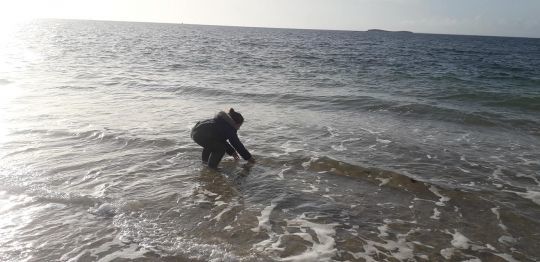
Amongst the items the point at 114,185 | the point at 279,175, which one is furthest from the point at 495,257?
the point at 114,185

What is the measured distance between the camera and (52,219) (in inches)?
257

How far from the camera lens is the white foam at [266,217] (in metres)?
6.50

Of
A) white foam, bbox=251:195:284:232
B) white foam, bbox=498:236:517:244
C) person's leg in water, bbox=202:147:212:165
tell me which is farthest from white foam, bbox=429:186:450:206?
person's leg in water, bbox=202:147:212:165

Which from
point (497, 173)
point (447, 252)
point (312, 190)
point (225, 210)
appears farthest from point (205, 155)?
point (497, 173)

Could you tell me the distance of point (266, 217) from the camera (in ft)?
22.7

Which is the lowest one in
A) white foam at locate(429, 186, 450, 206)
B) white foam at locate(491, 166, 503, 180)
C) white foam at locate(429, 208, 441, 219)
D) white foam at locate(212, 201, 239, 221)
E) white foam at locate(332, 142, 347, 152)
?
white foam at locate(429, 208, 441, 219)

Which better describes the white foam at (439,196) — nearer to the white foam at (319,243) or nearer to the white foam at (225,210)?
the white foam at (319,243)

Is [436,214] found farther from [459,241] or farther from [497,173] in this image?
[497,173]

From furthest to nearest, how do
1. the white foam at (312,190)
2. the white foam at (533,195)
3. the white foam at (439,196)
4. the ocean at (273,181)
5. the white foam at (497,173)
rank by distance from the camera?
the white foam at (497,173), the white foam at (312,190), the white foam at (533,195), the white foam at (439,196), the ocean at (273,181)

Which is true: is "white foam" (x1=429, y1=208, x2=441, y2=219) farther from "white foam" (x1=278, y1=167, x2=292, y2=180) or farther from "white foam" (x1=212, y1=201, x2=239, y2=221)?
"white foam" (x1=212, y1=201, x2=239, y2=221)

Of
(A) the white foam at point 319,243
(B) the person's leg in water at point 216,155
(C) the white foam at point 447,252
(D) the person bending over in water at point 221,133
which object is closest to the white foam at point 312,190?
(A) the white foam at point 319,243

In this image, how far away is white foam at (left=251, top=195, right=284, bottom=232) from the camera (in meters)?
6.50

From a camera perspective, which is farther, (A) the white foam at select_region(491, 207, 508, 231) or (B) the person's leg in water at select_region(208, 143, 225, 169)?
(B) the person's leg in water at select_region(208, 143, 225, 169)

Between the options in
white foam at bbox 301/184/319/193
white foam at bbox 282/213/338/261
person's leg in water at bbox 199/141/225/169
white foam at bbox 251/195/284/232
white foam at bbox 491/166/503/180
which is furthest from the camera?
white foam at bbox 491/166/503/180
